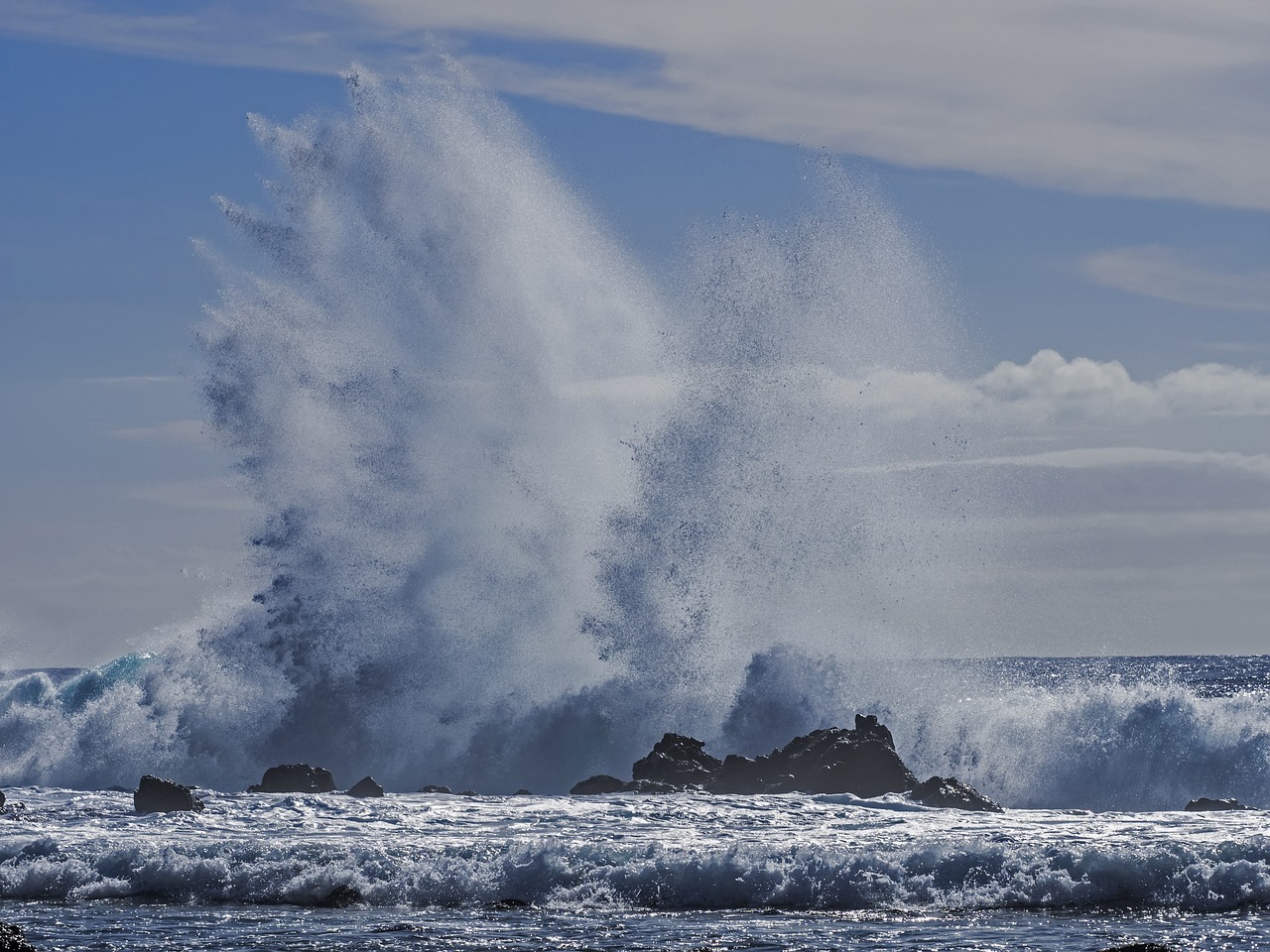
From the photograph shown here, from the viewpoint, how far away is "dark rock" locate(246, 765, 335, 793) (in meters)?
27.2

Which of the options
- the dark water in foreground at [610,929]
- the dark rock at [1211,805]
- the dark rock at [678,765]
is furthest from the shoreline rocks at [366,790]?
the dark rock at [1211,805]

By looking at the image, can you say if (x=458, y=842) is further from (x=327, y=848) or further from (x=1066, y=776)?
(x=1066, y=776)

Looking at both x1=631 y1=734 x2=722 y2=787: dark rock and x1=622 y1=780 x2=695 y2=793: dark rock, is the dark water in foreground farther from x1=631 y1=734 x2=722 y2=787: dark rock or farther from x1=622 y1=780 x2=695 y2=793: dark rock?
x1=631 y1=734 x2=722 y2=787: dark rock

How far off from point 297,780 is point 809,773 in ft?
29.1

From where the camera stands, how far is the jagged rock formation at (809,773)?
25.2m

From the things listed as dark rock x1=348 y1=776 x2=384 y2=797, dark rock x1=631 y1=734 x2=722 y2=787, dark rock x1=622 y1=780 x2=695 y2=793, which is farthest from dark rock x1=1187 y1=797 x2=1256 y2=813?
dark rock x1=348 y1=776 x2=384 y2=797

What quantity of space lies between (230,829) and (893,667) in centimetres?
1560

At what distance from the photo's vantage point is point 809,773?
25.9 meters

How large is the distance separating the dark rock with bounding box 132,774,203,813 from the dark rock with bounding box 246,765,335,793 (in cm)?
327

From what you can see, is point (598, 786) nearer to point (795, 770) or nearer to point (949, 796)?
point (795, 770)

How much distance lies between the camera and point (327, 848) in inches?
766

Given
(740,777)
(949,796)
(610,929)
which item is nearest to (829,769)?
(740,777)

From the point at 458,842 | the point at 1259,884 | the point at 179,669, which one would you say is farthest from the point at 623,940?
the point at 179,669

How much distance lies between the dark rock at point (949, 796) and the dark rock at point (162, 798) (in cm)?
1114
